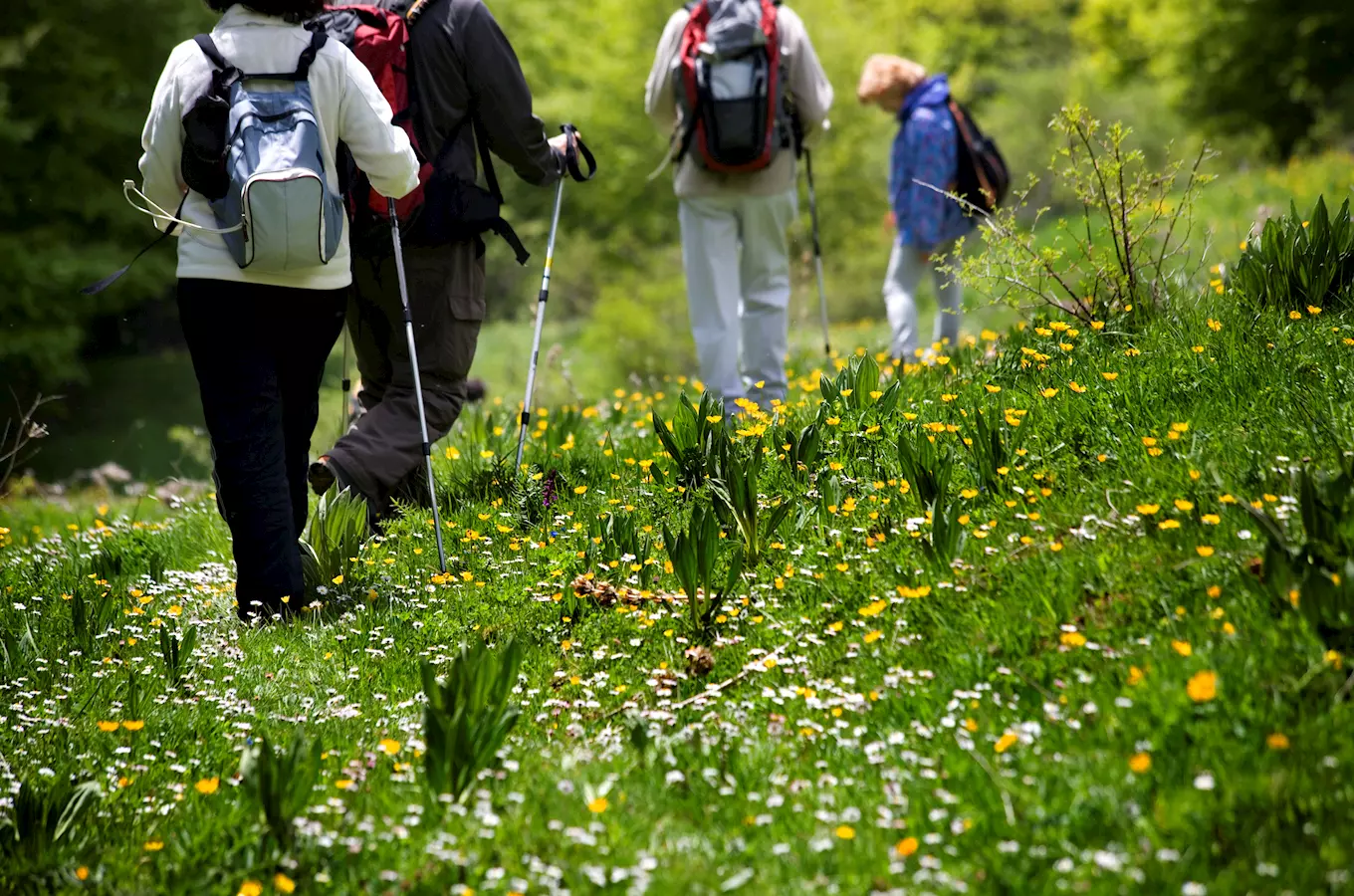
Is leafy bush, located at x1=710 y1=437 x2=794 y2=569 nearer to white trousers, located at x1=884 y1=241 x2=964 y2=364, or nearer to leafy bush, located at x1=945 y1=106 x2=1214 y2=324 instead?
leafy bush, located at x1=945 y1=106 x2=1214 y2=324

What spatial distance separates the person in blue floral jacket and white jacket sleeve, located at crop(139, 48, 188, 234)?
438 centimetres

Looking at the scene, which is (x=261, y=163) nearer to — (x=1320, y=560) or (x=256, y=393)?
(x=256, y=393)

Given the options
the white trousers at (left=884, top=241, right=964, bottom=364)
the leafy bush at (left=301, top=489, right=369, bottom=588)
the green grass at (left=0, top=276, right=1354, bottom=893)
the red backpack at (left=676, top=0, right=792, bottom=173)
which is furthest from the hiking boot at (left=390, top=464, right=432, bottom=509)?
the white trousers at (left=884, top=241, right=964, bottom=364)

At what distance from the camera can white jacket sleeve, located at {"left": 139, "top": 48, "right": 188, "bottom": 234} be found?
4008 millimetres

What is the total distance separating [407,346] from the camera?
5203 millimetres

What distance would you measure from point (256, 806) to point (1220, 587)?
2334mm

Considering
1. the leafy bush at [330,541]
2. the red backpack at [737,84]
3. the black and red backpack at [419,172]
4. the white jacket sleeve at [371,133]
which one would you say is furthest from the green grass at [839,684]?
the red backpack at [737,84]

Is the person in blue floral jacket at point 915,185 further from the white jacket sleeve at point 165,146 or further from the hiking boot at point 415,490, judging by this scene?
the white jacket sleeve at point 165,146

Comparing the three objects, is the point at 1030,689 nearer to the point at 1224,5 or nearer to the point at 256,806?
the point at 256,806

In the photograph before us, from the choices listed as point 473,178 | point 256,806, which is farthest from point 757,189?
point 256,806

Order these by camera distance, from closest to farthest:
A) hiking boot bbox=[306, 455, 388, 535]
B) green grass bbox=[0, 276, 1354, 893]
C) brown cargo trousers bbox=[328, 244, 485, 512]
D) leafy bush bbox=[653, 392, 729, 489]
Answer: green grass bbox=[0, 276, 1354, 893] → leafy bush bbox=[653, 392, 729, 489] → hiking boot bbox=[306, 455, 388, 535] → brown cargo trousers bbox=[328, 244, 485, 512]

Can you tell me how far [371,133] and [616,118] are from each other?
20621mm

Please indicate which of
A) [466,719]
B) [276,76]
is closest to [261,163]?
[276,76]

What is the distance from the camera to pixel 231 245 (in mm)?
4023
